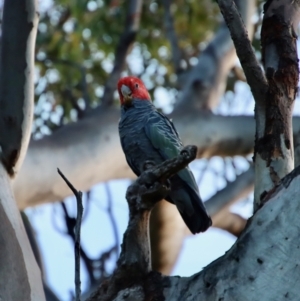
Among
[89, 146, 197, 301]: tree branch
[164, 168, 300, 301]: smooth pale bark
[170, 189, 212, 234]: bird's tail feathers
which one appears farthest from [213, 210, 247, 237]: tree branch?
[164, 168, 300, 301]: smooth pale bark

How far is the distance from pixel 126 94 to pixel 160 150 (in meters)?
0.72

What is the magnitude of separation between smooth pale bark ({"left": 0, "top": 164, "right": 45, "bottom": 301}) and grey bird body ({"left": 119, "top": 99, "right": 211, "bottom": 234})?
2.38 feet

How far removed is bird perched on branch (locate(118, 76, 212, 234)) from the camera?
2744mm

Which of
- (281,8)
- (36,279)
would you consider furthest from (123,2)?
(36,279)

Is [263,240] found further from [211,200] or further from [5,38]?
[211,200]

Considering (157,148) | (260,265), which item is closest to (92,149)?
(157,148)

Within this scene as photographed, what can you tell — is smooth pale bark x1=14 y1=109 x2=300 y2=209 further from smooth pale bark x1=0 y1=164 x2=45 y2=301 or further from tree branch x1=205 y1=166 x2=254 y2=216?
smooth pale bark x1=0 y1=164 x2=45 y2=301

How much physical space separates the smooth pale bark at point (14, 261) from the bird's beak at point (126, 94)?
1256 mm

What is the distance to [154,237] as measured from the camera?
14.7ft

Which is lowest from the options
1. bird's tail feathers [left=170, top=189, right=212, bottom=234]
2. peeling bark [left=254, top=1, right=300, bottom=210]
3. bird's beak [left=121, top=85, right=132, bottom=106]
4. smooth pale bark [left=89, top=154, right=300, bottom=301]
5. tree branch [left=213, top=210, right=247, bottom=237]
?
tree branch [left=213, top=210, right=247, bottom=237]

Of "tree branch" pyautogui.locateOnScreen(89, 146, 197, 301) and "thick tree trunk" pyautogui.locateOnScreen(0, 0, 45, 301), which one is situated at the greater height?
"thick tree trunk" pyautogui.locateOnScreen(0, 0, 45, 301)

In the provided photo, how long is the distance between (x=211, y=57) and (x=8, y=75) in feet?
8.17

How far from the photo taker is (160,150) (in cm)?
302

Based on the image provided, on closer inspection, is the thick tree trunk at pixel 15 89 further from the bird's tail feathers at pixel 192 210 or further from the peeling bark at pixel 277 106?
the peeling bark at pixel 277 106
